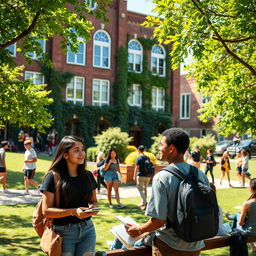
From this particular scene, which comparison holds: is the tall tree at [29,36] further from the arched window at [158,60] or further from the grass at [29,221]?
the arched window at [158,60]

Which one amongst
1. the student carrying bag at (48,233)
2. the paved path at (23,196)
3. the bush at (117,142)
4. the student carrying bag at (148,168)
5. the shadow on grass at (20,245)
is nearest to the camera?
the student carrying bag at (48,233)

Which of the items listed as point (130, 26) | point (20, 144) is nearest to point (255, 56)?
point (20, 144)

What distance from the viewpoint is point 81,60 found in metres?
29.7

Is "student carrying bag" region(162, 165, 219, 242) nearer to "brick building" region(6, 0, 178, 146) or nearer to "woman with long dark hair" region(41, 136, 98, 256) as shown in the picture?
"woman with long dark hair" region(41, 136, 98, 256)

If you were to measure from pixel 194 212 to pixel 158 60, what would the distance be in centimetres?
3276

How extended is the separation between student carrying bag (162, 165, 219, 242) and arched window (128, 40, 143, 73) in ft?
99.9

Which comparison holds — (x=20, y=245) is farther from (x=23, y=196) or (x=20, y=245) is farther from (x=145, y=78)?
(x=145, y=78)

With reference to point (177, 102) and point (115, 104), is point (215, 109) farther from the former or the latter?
point (177, 102)

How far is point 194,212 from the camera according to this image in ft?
7.89

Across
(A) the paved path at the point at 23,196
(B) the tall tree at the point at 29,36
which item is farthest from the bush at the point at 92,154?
(B) the tall tree at the point at 29,36

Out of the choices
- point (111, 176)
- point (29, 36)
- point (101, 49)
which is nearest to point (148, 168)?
point (111, 176)

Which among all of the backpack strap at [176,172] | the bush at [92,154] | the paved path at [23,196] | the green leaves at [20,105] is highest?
the green leaves at [20,105]

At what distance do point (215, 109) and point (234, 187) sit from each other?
6.70 m

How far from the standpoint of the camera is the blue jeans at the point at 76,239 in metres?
3.00
